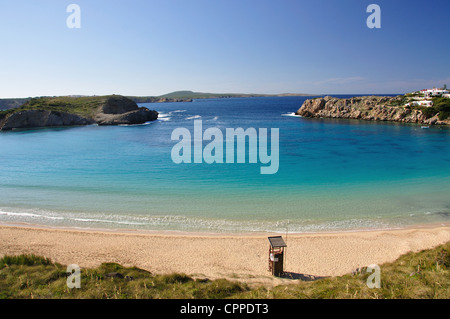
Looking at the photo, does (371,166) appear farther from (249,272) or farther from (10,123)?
(10,123)

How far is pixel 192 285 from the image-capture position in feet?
29.4

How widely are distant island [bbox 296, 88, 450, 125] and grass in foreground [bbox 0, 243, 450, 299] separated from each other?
68.3m

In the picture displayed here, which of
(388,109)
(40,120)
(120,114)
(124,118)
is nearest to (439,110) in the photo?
(388,109)

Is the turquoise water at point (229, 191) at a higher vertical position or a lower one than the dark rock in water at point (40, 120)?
lower

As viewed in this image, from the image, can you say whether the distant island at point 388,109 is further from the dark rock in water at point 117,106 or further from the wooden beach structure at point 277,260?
the wooden beach structure at point 277,260

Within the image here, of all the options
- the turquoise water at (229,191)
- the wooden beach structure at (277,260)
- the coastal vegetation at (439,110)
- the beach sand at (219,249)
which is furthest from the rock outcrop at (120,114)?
the coastal vegetation at (439,110)

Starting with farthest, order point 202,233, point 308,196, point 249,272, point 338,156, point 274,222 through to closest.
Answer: point 338,156
point 308,196
point 274,222
point 202,233
point 249,272

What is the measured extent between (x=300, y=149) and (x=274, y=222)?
78.5ft

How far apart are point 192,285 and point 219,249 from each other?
4053 millimetres

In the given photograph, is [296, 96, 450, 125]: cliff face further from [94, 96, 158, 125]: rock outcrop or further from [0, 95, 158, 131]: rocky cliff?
[0, 95, 158, 131]: rocky cliff

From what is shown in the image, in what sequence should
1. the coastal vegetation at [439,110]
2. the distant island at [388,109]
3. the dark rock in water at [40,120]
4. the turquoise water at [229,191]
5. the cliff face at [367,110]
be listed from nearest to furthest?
the turquoise water at [229,191] < the coastal vegetation at [439,110] < the distant island at [388,109] < the cliff face at [367,110] < the dark rock in water at [40,120]

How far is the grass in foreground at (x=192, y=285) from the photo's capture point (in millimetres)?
7684
